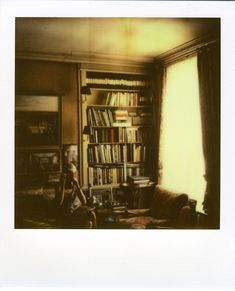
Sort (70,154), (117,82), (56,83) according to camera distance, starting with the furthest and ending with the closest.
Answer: (56,83) < (117,82) < (70,154)

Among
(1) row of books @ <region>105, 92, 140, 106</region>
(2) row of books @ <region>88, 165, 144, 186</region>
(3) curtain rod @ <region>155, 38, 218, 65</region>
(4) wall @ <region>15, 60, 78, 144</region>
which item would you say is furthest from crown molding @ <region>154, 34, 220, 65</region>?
(2) row of books @ <region>88, 165, 144, 186</region>

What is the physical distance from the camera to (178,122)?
2.42m

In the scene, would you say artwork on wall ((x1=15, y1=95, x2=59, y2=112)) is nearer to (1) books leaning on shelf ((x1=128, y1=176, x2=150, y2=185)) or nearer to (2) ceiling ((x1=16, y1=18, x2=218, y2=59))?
(2) ceiling ((x1=16, y1=18, x2=218, y2=59))

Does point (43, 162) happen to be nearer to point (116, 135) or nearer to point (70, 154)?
point (70, 154)

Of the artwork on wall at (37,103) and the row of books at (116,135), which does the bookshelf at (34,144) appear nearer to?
the artwork on wall at (37,103)

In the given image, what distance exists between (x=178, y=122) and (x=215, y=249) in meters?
0.89

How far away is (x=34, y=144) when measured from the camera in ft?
7.53

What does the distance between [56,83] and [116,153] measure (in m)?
0.81

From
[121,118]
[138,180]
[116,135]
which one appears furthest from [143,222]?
[121,118]

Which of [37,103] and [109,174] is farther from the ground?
[37,103]

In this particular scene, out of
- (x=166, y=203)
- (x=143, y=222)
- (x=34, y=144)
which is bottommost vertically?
(x=143, y=222)

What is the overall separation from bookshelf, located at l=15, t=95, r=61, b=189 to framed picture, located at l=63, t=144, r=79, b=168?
0.05m

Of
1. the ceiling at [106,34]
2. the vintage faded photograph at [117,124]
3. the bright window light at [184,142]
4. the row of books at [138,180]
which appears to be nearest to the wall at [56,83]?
the vintage faded photograph at [117,124]

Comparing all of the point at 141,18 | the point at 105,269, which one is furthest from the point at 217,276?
the point at 141,18
